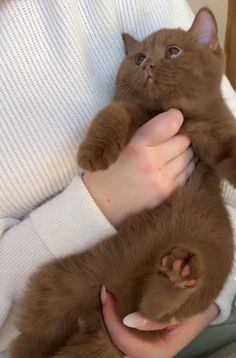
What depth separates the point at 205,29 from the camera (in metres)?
0.99

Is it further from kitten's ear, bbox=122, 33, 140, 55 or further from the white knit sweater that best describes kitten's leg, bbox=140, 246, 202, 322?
kitten's ear, bbox=122, 33, 140, 55

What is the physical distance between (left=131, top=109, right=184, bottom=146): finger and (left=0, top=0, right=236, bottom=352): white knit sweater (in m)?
0.13

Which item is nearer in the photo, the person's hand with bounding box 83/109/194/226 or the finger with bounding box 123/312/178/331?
the finger with bounding box 123/312/178/331

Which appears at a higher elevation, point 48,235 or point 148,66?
point 148,66

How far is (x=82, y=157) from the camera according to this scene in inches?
31.3

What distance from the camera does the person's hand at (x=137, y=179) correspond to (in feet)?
3.01

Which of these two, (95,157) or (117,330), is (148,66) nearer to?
(95,157)

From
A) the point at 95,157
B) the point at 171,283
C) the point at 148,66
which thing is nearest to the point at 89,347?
the point at 171,283

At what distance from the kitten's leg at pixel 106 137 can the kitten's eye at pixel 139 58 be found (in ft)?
0.39

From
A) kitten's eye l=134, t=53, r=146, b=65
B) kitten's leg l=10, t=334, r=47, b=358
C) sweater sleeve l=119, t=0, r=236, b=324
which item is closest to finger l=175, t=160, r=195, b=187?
sweater sleeve l=119, t=0, r=236, b=324

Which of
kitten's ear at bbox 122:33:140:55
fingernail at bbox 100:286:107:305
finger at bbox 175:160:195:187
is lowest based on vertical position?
fingernail at bbox 100:286:107:305

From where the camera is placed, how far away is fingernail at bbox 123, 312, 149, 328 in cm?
80

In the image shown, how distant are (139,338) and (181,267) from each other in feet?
0.66

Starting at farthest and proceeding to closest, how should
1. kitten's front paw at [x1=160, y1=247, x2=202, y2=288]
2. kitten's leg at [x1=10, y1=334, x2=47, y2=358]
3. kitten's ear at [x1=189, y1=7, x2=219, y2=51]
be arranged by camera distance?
kitten's ear at [x1=189, y1=7, x2=219, y2=51], kitten's leg at [x1=10, y1=334, x2=47, y2=358], kitten's front paw at [x1=160, y1=247, x2=202, y2=288]
